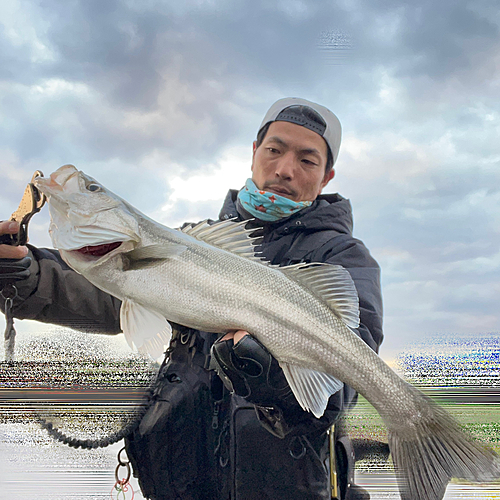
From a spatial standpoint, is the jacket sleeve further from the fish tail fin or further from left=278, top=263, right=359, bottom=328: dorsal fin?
the fish tail fin

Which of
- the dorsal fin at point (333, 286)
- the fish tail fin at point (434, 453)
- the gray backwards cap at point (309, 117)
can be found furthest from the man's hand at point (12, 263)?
the fish tail fin at point (434, 453)

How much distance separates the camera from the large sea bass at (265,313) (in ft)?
4.01

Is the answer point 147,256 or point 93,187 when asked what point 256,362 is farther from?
point 93,187

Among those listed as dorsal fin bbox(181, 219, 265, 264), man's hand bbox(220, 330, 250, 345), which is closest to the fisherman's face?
dorsal fin bbox(181, 219, 265, 264)

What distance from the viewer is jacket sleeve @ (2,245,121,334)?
6.18 ft

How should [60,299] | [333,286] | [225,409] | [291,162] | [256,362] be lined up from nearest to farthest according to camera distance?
[256,362], [333,286], [225,409], [60,299], [291,162]

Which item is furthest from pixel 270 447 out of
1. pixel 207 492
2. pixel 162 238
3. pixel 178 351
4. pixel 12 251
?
pixel 12 251

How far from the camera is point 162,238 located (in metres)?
1.31

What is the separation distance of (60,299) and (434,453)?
71.8 inches

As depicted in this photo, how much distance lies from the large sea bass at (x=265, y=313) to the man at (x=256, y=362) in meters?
0.10

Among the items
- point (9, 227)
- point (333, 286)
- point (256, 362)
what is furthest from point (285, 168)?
point (9, 227)

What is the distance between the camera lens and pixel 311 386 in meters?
1.21

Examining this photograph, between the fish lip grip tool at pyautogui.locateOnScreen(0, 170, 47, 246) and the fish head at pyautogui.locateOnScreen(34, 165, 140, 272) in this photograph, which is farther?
the fish lip grip tool at pyautogui.locateOnScreen(0, 170, 47, 246)

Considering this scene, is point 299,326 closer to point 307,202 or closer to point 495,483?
point 495,483
